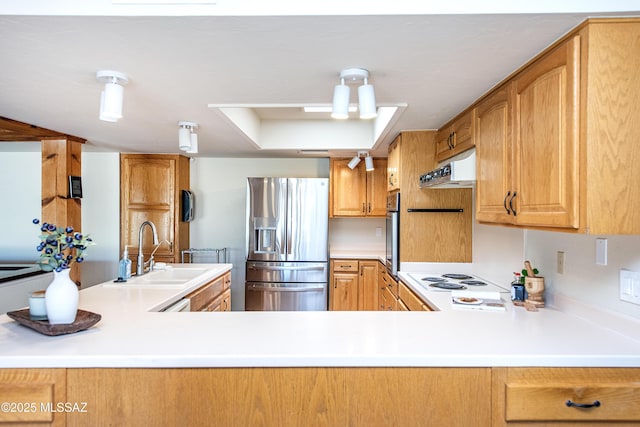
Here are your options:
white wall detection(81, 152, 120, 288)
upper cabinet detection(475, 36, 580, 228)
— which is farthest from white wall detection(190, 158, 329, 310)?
upper cabinet detection(475, 36, 580, 228)

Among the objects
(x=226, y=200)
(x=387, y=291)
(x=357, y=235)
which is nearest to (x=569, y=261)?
(x=387, y=291)

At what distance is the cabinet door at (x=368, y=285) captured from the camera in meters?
4.26

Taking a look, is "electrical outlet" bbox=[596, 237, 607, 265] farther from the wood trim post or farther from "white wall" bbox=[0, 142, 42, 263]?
"white wall" bbox=[0, 142, 42, 263]

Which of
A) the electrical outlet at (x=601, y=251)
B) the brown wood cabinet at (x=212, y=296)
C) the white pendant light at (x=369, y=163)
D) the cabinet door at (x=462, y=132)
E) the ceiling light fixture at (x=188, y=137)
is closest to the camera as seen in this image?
the electrical outlet at (x=601, y=251)

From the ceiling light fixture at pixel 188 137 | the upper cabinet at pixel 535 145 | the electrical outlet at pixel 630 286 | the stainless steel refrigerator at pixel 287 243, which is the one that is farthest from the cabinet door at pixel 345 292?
the electrical outlet at pixel 630 286

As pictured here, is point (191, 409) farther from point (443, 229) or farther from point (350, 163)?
point (350, 163)

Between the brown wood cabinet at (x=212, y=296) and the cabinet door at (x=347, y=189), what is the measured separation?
5.24 ft

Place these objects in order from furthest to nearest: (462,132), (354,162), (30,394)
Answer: (354,162)
(462,132)
(30,394)

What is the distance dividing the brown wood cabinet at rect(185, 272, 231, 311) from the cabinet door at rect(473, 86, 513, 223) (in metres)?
1.88

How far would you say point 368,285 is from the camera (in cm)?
428

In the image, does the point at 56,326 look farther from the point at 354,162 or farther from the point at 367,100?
the point at 354,162

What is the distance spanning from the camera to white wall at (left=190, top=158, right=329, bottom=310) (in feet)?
15.4

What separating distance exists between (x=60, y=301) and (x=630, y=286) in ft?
7.28

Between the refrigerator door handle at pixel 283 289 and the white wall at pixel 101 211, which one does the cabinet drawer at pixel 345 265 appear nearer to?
the refrigerator door handle at pixel 283 289
